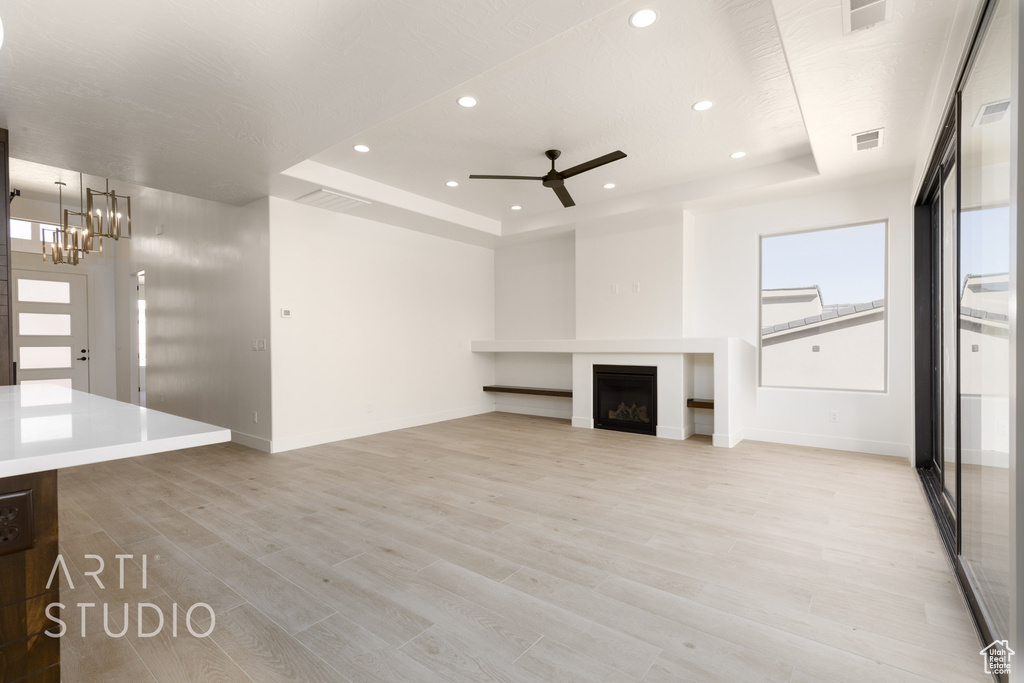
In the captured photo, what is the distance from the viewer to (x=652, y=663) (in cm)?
161

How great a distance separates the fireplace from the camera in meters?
5.45

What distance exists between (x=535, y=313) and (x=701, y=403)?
110 inches

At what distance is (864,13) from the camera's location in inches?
85.0

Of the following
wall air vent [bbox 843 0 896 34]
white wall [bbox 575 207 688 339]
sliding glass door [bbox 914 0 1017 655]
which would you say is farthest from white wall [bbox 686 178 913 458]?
wall air vent [bbox 843 0 896 34]

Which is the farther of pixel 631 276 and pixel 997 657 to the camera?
pixel 631 276

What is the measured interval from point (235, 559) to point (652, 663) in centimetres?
202

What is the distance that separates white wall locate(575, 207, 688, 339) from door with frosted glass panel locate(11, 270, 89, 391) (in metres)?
8.15

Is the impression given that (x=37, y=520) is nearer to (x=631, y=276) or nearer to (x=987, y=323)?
(x=987, y=323)

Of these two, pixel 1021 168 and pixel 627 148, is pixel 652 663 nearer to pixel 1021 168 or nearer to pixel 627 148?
pixel 1021 168

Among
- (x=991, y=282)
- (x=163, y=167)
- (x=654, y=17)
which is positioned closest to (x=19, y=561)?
(x=991, y=282)

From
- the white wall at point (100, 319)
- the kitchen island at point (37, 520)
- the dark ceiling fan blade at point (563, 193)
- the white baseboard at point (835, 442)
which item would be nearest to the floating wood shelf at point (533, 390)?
the white baseboard at point (835, 442)

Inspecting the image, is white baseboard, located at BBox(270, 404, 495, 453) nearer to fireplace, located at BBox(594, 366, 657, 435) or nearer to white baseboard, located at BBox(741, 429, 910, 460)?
fireplace, located at BBox(594, 366, 657, 435)

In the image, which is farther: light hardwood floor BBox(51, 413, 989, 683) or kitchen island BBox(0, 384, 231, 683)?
light hardwood floor BBox(51, 413, 989, 683)

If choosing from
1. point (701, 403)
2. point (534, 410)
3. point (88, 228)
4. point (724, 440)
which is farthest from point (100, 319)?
point (724, 440)
